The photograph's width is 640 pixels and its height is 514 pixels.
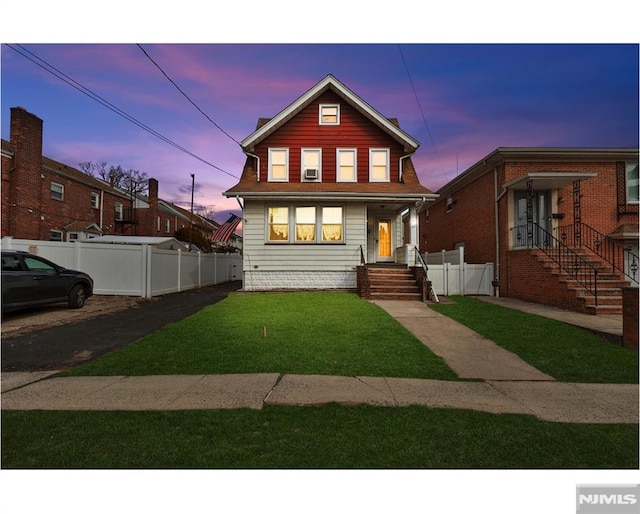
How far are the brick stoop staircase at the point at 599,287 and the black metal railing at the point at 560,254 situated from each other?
144mm

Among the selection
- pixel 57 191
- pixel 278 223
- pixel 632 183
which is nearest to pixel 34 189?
pixel 57 191

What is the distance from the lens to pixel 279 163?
1434 centimetres

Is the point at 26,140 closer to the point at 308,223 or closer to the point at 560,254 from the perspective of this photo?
the point at 308,223

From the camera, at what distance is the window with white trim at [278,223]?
→ 1373 cm

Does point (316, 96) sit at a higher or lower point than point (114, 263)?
higher

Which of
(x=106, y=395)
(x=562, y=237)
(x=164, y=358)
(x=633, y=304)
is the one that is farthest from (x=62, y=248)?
(x=562, y=237)

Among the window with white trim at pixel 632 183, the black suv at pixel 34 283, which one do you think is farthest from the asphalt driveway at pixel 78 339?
the window with white trim at pixel 632 183

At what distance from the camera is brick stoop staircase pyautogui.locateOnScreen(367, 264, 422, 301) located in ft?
37.1

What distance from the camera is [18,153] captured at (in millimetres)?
18344

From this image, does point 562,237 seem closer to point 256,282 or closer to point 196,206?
point 256,282

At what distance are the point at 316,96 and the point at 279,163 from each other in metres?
3.37

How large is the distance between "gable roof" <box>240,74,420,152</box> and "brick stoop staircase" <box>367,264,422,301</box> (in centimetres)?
567

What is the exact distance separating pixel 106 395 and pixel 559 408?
5.14m

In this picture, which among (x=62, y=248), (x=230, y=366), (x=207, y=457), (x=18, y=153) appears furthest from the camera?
(x=18, y=153)
